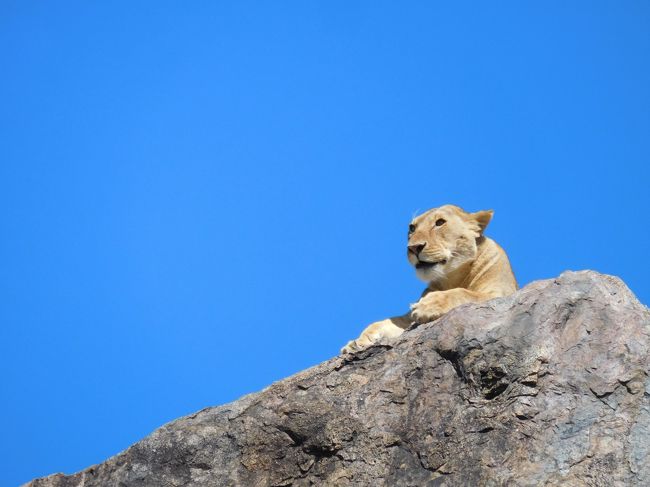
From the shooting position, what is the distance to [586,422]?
7.52 meters

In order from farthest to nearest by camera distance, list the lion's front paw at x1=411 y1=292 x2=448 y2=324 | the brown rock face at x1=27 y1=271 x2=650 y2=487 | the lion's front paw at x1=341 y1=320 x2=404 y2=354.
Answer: the lion's front paw at x1=341 y1=320 x2=404 y2=354 → the lion's front paw at x1=411 y1=292 x2=448 y2=324 → the brown rock face at x1=27 y1=271 x2=650 y2=487

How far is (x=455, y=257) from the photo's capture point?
1108cm

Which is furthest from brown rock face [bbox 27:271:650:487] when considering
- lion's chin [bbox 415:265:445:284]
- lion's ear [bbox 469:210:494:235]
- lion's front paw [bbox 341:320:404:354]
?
lion's ear [bbox 469:210:494:235]

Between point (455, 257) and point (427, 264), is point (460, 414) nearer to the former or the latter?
point (427, 264)

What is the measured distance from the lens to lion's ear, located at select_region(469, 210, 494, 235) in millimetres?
11359

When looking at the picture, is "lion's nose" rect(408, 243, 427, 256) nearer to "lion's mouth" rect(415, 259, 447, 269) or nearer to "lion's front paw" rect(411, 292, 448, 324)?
"lion's mouth" rect(415, 259, 447, 269)

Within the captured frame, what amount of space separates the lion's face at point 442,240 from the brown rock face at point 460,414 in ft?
6.79

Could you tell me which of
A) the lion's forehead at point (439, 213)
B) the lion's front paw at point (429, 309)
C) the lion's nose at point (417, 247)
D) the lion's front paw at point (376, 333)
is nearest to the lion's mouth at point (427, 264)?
the lion's nose at point (417, 247)

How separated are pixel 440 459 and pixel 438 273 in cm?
344

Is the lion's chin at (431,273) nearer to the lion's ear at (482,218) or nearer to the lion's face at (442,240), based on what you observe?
the lion's face at (442,240)

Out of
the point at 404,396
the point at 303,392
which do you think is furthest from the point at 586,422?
the point at 303,392

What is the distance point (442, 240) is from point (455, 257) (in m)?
0.24

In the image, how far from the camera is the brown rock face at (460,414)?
24.6 ft

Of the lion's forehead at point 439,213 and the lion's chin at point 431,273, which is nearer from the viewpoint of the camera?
the lion's chin at point 431,273
